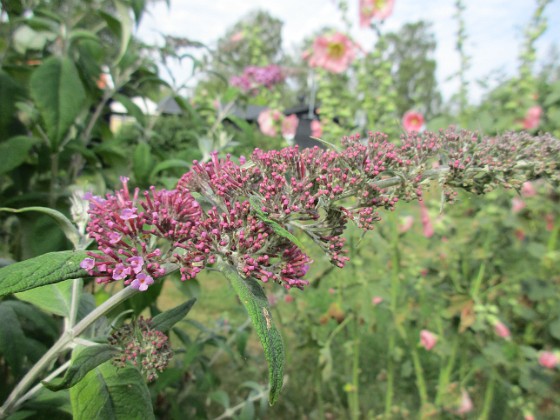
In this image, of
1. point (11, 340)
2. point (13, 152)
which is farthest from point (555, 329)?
point (13, 152)

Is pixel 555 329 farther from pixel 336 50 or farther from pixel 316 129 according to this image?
pixel 336 50

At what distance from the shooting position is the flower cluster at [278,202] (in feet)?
2.35

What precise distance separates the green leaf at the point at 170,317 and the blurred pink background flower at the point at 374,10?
1.73 m

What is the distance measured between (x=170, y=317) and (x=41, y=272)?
309mm

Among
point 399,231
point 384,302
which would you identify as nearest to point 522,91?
point 399,231

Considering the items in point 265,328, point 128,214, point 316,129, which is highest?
point 316,129

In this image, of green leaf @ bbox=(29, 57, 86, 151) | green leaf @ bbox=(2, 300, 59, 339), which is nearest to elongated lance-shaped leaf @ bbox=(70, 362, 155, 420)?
green leaf @ bbox=(2, 300, 59, 339)

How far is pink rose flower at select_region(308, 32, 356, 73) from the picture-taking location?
2.23 m

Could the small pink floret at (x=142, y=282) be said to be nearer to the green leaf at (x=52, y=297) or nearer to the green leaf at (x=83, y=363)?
the green leaf at (x=83, y=363)

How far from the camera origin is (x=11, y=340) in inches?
41.7

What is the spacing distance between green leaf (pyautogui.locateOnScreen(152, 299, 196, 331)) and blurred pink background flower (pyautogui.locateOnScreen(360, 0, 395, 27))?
1.73m

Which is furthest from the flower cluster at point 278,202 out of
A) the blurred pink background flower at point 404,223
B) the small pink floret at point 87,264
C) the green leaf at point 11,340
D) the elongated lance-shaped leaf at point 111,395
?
the blurred pink background flower at point 404,223

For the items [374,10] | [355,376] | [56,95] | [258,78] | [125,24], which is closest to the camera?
[56,95]

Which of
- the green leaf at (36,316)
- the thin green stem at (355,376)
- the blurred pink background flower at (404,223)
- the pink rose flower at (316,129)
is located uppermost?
the pink rose flower at (316,129)
